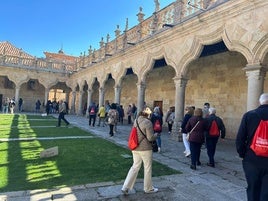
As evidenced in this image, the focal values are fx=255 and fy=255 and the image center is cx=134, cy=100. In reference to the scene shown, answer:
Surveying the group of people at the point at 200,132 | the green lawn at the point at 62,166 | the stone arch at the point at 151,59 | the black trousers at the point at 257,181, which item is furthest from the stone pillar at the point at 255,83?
the black trousers at the point at 257,181

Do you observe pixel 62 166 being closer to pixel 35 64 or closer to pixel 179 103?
pixel 179 103

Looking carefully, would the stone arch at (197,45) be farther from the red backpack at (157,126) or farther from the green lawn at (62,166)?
the green lawn at (62,166)

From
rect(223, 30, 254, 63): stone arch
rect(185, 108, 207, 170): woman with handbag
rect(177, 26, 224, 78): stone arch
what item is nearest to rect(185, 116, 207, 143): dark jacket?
rect(185, 108, 207, 170): woman with handbag

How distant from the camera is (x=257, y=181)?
2.84 m

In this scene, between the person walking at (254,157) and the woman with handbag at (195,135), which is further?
the woman with handbag at (195,135)

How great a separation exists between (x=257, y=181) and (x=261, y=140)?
1.58 feet

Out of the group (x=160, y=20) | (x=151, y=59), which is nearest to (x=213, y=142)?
(x=151, y=59)

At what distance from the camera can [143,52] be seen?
42.2 feet

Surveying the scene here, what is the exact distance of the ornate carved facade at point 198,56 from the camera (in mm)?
7117

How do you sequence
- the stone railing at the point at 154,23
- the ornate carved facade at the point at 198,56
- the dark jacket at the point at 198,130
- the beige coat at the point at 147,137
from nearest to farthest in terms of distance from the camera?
the beige coat at the point at 147,137
the dark jacket at the point at 198,130
the ornate carved facade at the point at 198,56
the stone railing at the point at 154,23

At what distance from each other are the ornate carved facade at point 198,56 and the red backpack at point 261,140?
15.0 feet

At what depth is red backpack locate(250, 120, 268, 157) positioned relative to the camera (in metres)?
2.71

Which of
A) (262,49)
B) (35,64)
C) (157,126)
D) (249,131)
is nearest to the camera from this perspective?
(249,131)

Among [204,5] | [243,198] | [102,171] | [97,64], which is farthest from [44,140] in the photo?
[97,64]
